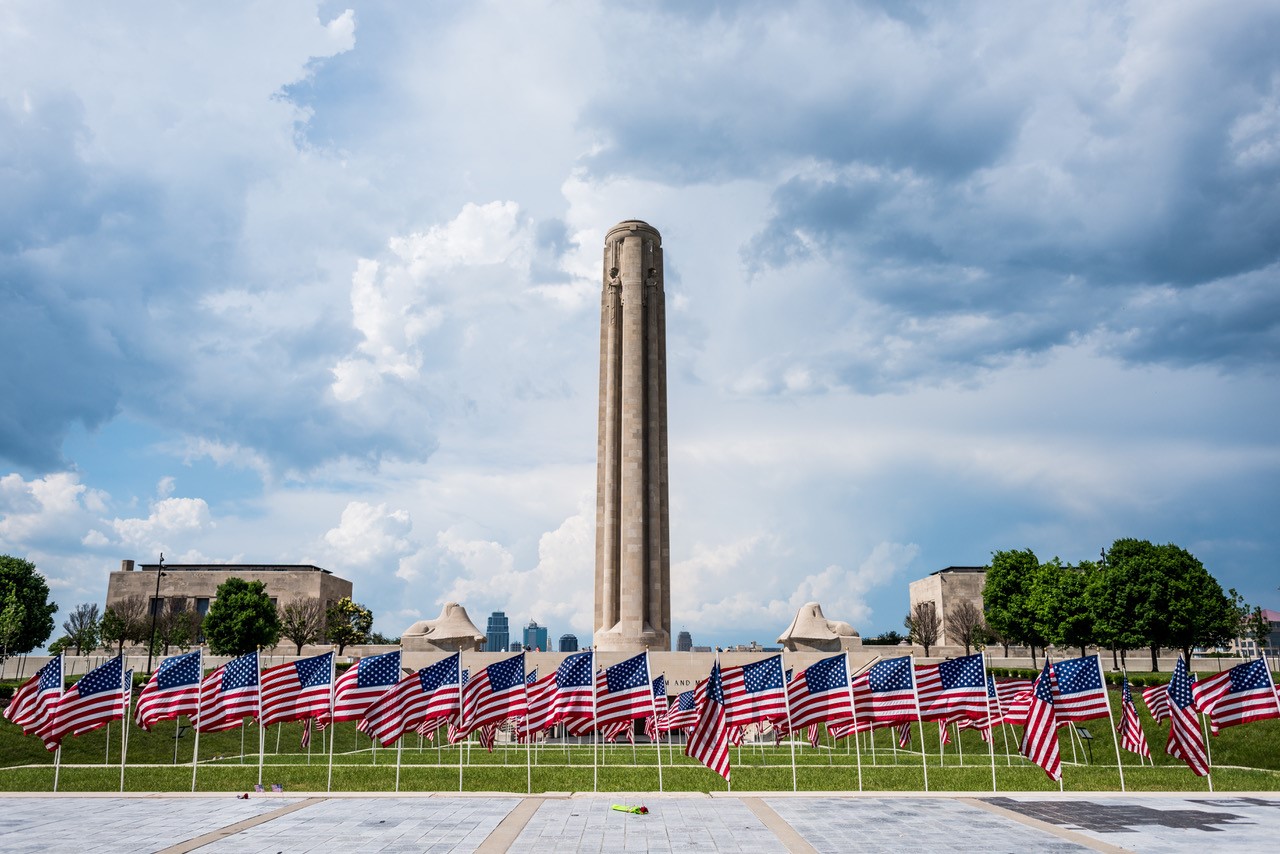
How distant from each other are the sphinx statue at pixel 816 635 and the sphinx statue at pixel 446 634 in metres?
23.0

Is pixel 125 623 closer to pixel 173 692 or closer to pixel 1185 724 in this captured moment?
pixel 173 692

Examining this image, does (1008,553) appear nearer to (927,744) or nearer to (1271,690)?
(927,744)

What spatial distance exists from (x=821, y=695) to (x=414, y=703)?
33.6ft

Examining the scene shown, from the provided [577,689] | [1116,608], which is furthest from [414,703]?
[1116,608]

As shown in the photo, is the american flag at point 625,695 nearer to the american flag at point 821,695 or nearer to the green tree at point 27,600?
the american flag at point 821,695

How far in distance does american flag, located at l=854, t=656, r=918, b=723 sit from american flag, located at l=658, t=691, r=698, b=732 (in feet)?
33.7

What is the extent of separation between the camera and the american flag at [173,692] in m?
23.7

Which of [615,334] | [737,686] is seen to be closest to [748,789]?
[737,686]

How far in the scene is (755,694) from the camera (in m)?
22.9

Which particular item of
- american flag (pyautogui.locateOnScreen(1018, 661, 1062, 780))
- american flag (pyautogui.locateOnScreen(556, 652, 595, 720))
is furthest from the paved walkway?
american flag (pyautogui.locateOnScreen(556, 652, 595, 720))

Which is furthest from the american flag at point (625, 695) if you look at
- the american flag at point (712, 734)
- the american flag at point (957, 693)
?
the american flag at point (957, 693)

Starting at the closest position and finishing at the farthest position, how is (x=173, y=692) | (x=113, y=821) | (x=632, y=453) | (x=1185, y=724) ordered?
(x=113, y=821) → (x=1185, y=724) → (x=173, y=692) → (x=632, y=453)

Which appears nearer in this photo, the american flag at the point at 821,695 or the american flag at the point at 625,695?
the american flag at the point at 625,695

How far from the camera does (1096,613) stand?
213 feet
